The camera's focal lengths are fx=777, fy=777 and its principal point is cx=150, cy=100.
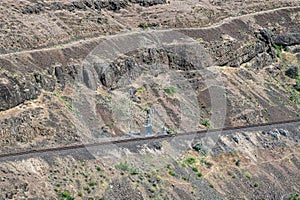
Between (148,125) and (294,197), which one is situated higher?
(148,125)

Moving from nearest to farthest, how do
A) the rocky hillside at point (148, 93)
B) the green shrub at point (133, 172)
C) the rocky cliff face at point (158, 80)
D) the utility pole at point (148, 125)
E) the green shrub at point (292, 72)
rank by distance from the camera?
the rocky hillside at point (148, 93) < the green shrub at point (133, 172) < the rocky cliff face at point (158, 80) < the utility pole at point (148, 125) < the green shrub at point (292, 72)

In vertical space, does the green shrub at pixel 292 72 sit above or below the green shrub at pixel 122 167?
below

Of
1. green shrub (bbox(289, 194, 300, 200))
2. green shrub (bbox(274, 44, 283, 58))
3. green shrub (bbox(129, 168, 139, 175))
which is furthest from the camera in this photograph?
green shrub (bbox(274, 44, 283, 58))

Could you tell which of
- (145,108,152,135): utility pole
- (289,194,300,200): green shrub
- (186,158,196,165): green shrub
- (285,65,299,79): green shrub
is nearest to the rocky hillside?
(186,158,196,165): green shrub

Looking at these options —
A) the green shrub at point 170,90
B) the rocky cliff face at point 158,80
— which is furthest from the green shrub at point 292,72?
the green shrub at point 170,90

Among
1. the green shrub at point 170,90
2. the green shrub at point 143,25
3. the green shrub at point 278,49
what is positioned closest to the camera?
the green shrub at point 170,90

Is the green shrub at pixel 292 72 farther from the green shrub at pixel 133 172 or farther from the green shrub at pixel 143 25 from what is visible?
the green shrub at pixel 133 172

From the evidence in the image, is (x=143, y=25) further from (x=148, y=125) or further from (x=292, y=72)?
(x=148, y=125)

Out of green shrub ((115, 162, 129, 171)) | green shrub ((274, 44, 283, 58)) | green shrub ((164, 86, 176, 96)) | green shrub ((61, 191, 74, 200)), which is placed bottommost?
green shrub ((274, 44, 283, 58))

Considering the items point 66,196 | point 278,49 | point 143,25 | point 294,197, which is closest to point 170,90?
point 143,25

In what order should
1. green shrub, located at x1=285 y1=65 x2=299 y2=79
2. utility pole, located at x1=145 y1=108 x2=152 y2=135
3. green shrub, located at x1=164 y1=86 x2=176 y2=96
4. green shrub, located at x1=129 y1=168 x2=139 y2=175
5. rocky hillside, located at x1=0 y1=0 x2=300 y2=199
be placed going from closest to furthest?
1. rocky hillside, located at x1=0 y1=0 x2=300 y2=199
2. green shrub, located at x1=129 y1=168 x2=139 y2=175
3. utility pole, located at x1=145 y1=108 x2=152 y2=135
4. green shrub, located at x1=164 y1=86 x2=176 y2=96
5. green shrub, located at x1=285 y1=65 x2=299 y2=79

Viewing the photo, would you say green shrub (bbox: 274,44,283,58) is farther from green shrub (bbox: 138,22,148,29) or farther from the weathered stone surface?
green shrub (bbox: 138,22,148,29)

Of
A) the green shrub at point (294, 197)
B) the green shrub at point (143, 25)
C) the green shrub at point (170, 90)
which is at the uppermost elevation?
the green shrub at point (143, 25)

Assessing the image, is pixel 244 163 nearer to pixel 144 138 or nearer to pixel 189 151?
pixel 189 151
